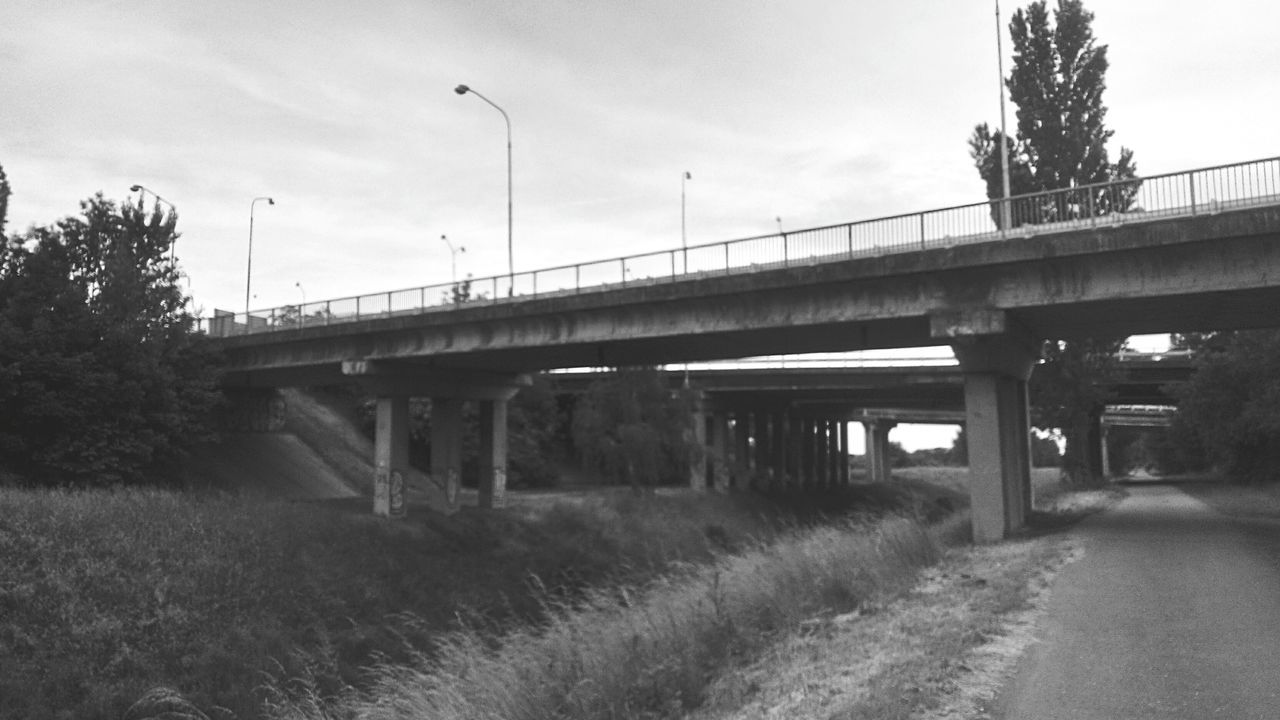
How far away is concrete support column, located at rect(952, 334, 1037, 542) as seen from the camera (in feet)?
75.0

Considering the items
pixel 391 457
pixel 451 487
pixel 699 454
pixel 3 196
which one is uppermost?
A: pixel 3 196

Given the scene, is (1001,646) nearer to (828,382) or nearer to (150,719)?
(150,719)

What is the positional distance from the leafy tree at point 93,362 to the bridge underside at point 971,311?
29.0 ft

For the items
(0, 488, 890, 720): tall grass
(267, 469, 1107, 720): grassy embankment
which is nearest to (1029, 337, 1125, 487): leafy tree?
(0, 488, 890, 720): tall grass

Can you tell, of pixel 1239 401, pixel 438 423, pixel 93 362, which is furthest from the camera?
pixel 1239 401

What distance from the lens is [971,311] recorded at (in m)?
23.3

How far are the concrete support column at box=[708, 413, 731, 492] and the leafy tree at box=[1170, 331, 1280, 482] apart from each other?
26.9 m

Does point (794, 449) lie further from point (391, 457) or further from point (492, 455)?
point (391, 457)

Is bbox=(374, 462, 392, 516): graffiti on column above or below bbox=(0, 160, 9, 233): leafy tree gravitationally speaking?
below

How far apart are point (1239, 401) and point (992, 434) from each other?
103 ft

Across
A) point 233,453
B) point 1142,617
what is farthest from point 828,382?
point 1142,617

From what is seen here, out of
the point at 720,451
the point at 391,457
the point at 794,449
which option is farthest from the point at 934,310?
the point at 794,449

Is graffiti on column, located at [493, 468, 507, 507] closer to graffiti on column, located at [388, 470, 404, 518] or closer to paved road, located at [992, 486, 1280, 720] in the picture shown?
graffiti on column, located at [388, 470, 404, 518]

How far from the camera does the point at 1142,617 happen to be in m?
11.1
